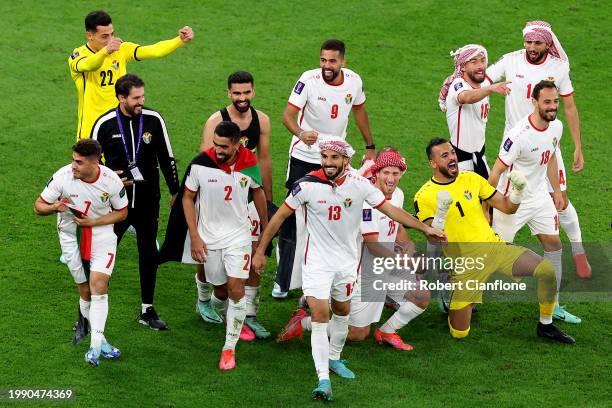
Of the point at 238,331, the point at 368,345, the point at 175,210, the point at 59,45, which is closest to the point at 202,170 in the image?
the point at 175,210

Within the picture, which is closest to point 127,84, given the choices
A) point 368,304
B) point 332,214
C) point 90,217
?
point 90,217

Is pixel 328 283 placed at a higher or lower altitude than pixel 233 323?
higher

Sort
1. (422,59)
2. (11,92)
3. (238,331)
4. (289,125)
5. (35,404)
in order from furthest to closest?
(422,59) → (11,92) → (289,125) → (238,331) → (35,404)

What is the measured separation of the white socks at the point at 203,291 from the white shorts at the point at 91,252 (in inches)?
44.9

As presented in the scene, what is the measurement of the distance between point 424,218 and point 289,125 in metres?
1.87

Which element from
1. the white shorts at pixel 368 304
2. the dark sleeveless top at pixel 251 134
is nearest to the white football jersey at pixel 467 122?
the white shorts at pixel 368 304

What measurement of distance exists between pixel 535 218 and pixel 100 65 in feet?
14.5

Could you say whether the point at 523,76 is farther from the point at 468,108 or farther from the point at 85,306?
the point at 85,306

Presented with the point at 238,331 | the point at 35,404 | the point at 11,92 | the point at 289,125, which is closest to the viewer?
the point at 35,404

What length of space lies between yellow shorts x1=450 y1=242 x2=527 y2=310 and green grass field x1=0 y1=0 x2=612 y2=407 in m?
0.38

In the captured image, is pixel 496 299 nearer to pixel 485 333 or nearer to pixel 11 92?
pixel 485 333

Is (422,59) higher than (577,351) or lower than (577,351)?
higher

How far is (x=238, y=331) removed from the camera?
1044cm

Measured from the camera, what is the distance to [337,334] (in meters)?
10.2
